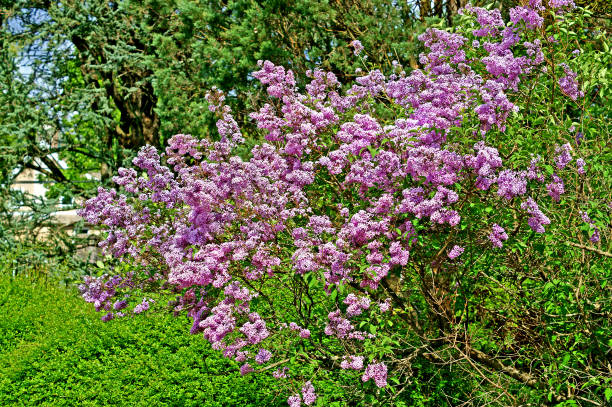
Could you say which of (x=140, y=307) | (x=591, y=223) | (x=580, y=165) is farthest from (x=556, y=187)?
(x=140, y=307)

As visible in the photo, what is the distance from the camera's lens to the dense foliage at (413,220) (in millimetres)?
3592

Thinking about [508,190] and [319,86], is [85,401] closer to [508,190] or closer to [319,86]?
[319,86]

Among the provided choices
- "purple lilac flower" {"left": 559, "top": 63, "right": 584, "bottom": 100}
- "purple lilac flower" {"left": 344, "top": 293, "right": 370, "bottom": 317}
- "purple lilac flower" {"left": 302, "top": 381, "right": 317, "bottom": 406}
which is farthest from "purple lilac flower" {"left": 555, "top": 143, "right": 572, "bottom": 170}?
"purple lilac flower" {"left": 302, "top": 381, "right": 317, "bottom": 406}

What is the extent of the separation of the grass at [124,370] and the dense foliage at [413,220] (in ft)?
4.93

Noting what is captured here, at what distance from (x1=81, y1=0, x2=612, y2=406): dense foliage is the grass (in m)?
1.50

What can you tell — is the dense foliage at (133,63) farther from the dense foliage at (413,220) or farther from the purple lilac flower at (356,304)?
the purple lilac flower at (356,304)

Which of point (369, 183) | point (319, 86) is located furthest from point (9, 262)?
point (369, 183)

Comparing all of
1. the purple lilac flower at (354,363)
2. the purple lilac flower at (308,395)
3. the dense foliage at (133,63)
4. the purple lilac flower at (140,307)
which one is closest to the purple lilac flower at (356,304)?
the purple lilac flower at (354,363)

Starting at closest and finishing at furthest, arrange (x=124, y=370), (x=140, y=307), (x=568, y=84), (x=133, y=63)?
1. (x=568, y=84)
2. (x=140, y=307)
3. (x=124, y=370)
4. (x=133, y=63)

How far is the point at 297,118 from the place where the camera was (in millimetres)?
4363

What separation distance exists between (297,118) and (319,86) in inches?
21.9

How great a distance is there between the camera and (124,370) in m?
6.21

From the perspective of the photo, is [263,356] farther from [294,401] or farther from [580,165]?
[580,165]

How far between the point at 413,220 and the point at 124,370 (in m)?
4.03
